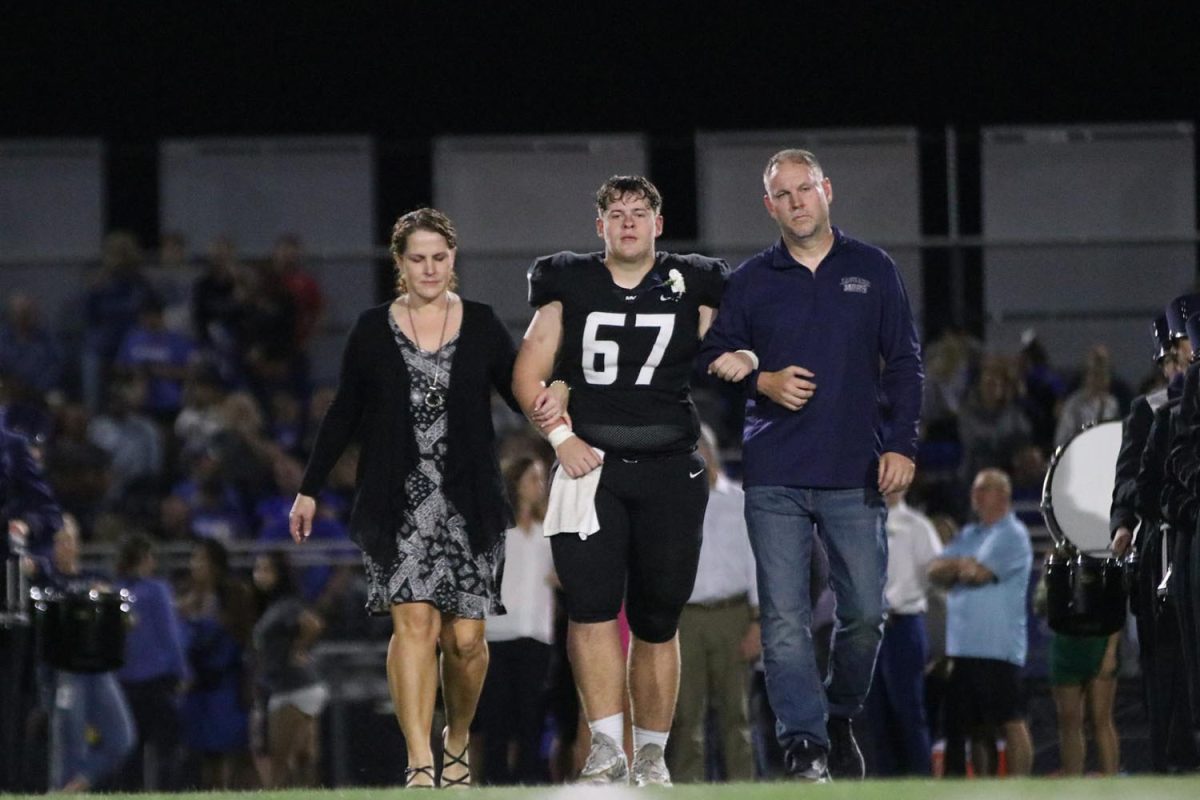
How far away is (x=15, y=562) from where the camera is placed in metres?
10.3

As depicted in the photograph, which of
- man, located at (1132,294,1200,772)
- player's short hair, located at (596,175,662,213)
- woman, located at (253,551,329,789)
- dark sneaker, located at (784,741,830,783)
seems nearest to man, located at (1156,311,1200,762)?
man, located at (1132,294,1200,772)

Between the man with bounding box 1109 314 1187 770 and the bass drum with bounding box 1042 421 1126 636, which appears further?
the bass drum with bounding box 1042 421 1126 636

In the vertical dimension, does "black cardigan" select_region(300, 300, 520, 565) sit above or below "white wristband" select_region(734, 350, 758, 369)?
below

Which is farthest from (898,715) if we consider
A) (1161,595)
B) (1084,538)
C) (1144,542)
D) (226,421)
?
(226,421)

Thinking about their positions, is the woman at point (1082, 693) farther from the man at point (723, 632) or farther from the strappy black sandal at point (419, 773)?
the strappy black sandal at point (419, 773)

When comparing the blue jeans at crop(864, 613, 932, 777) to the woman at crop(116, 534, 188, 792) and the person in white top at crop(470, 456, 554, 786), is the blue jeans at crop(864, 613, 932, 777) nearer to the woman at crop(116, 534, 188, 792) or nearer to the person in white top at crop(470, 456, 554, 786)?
the person in white top at crop(470, 456, 554, 786)

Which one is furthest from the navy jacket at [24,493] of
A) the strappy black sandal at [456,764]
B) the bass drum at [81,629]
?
the strappy black sandal at [456,764]

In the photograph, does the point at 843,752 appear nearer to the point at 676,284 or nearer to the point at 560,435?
the point at 560,435

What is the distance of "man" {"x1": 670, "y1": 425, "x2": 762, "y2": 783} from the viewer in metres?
12.9

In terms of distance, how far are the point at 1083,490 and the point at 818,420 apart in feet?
7.49

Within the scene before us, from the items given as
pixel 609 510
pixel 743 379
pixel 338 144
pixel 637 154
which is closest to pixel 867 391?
pixel 743 379

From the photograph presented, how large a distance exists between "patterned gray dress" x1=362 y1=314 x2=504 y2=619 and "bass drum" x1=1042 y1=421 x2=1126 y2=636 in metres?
2.53

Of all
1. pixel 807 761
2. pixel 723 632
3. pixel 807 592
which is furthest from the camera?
pixel 723 632

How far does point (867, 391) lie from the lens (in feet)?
28.9
